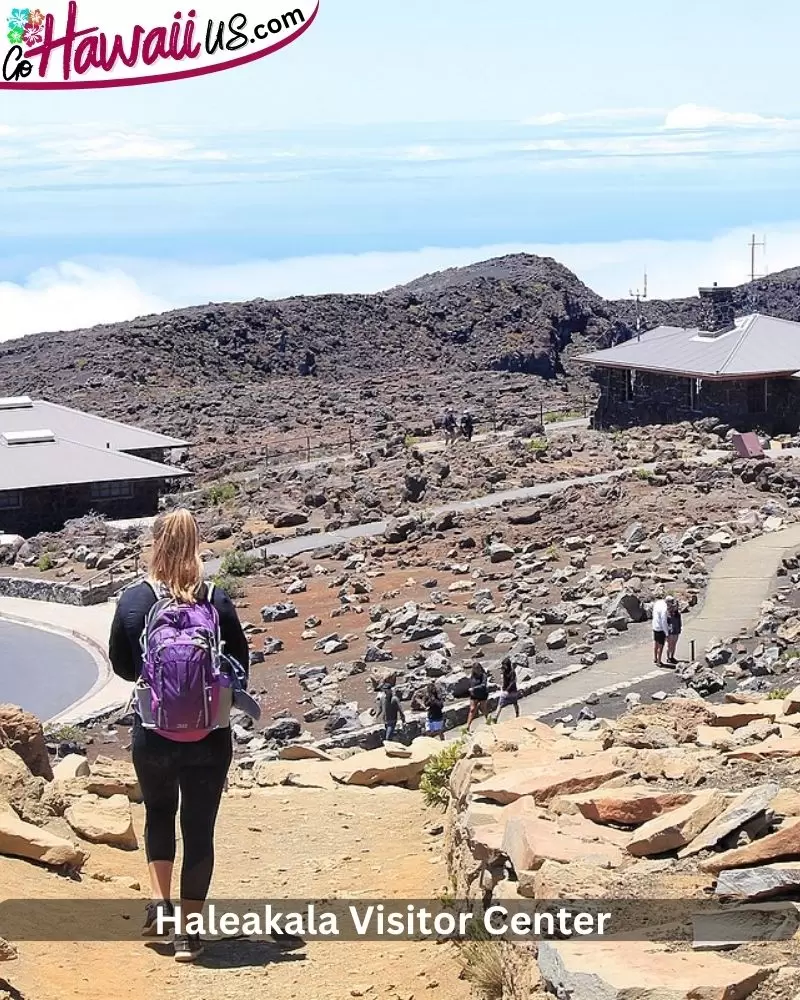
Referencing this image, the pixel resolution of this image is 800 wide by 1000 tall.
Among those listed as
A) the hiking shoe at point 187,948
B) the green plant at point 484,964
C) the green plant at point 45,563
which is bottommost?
the green plant at point 45,563

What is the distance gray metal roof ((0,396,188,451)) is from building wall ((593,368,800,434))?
13598 mm

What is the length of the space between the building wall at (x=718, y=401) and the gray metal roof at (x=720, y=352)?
0.41 meters

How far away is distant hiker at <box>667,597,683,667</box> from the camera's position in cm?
2017

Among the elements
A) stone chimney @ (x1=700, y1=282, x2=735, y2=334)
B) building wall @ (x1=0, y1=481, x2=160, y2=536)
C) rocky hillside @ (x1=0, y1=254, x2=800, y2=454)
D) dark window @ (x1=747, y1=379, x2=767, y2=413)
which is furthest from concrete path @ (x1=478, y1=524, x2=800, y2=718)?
rocky hillside @ (x1=0, y1=254, x2=800, y2=454)

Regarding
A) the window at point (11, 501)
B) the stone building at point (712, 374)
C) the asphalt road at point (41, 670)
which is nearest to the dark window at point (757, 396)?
the stone building at point (712, 374)

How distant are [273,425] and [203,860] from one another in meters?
57.9

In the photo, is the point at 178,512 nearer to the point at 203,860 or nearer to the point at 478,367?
the point at 203,860

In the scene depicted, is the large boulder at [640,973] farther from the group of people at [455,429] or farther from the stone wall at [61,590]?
the group of people at [455,429]

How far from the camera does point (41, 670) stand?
27000 mm

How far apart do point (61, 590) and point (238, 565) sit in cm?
355

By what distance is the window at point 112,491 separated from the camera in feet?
147

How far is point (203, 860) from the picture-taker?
6.88m

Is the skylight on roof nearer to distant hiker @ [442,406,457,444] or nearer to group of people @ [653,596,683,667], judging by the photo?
distant hiker @ [442,406,457,444]

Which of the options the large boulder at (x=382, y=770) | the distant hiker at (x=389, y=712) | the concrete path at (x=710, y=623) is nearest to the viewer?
the large boulder at (x=382, y=770)
